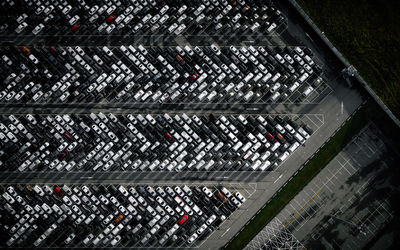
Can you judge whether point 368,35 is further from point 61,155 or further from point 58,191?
point 58,191

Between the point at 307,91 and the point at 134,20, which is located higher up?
the point at 134,20

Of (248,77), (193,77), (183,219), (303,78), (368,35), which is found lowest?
(183,219)

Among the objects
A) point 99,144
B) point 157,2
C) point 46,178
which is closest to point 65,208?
point 46,178

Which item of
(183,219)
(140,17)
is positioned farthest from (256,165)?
(140,17)

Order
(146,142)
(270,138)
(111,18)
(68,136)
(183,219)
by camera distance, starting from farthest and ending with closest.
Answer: (111,18), (270,138), (146,142), (68,136), (183,219)

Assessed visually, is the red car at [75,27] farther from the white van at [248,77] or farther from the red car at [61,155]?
the white van at [248,77]

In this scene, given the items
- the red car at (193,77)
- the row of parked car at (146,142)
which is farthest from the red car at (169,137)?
the red car at (193,77)

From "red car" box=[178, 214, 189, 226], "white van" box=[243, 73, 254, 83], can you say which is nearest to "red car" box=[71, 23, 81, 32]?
"white van" box=[243, 73, 254, 83]
